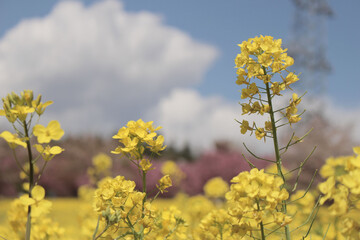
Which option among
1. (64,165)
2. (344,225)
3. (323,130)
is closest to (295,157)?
(323,130)

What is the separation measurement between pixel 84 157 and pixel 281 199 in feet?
70.7

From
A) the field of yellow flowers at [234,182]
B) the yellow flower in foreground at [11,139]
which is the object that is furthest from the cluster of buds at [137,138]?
the yellow flower in foreground at [11,139]

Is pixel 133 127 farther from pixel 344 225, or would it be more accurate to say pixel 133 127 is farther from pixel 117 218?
pixel 344 225

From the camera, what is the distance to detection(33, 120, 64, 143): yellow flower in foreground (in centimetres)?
123

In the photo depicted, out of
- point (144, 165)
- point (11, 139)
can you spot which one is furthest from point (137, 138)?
point (11, 139)

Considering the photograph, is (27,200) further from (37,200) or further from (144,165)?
(144,165)

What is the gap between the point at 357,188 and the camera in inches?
46.4

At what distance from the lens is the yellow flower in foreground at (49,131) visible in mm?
1229

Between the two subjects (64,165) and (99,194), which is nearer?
(99,194)

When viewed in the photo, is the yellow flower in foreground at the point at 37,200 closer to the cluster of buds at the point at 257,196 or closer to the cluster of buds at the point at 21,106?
the cluster of buds at the point at 21,106

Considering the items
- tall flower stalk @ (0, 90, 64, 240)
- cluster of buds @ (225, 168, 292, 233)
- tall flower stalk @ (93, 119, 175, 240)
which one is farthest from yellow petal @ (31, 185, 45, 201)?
cluster of buds @ (225, 168, 292, 233)

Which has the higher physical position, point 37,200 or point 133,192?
point 133,192

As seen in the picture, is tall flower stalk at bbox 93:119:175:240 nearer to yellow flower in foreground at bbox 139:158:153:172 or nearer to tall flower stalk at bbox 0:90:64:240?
yellow flower in foreground at bbox 139:158:153:172

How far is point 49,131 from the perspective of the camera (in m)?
1.25
